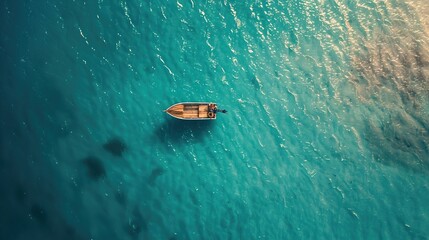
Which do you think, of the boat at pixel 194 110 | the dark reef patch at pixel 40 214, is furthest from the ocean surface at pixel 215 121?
the boat at pixel 194 110

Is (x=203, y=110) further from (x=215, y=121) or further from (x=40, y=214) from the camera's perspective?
(x=40, y=214)

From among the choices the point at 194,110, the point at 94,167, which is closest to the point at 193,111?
the point at 194,110

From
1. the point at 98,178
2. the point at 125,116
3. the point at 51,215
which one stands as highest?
the point at 125,116

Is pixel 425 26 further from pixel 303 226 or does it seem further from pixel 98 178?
pixel 98 178

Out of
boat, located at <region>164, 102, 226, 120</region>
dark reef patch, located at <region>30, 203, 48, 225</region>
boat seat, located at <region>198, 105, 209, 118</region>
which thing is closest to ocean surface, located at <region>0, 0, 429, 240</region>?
dark reef patch, located at <region>30, 203, 48, 225</region>

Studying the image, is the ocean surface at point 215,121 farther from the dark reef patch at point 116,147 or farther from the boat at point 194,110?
the boat at point 194,110

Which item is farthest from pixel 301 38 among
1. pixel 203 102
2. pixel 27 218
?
pixel 27 218
